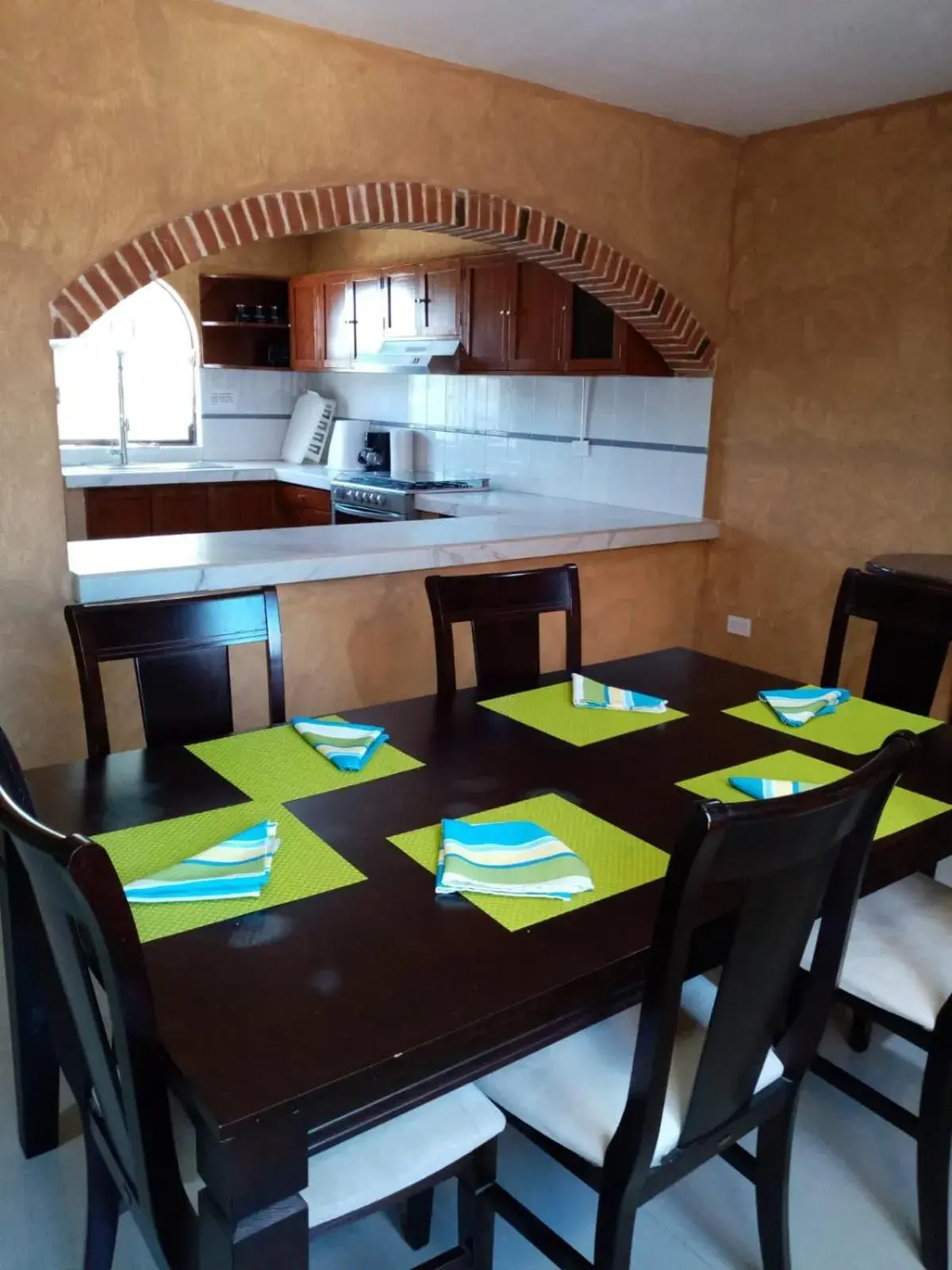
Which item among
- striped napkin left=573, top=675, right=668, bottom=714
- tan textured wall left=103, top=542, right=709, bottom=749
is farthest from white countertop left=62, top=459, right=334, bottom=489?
striped napkin left=573, top=675, right=668, bottom=714

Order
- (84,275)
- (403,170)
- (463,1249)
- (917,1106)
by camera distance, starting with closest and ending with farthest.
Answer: (463,1249) → (917,1106) → (84,275) → (403,170)

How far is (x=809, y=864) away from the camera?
1245mm

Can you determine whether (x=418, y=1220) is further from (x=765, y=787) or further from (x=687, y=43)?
(x=687, y=43)

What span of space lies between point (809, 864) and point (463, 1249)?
2.73 feet

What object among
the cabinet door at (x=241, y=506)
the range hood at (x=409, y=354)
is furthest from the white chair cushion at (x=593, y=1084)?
the cabinet door at (x=241, y=506)

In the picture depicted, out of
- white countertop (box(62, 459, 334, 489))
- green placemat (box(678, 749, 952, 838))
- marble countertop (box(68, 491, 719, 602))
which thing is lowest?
green placemat (box(678, 749, 952, 838))

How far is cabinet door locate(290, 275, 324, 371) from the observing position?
5.90m

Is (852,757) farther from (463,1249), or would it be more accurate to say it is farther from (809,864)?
(463,1249)

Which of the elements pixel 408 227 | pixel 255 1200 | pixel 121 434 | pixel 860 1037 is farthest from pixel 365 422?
pixel 255 1200

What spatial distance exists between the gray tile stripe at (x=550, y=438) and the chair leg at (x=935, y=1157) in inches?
116

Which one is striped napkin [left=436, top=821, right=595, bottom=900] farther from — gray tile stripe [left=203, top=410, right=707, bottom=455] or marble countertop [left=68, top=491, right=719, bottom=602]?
gray tile stripe [left=203, top=410, right=707, bottom=455]

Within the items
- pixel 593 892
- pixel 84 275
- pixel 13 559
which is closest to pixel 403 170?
pixel 84 275

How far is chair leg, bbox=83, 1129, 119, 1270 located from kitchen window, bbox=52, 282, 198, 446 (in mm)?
5318

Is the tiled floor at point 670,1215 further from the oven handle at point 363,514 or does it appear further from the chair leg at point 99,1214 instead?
the oven handle at point 363,514
